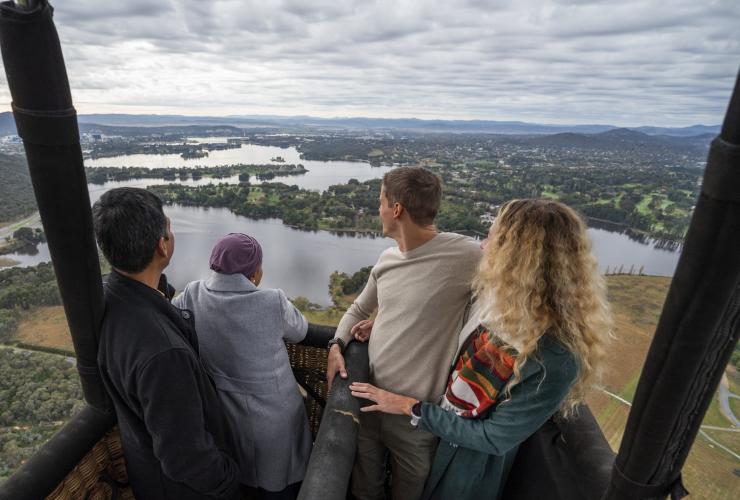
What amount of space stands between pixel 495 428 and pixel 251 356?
69 cm

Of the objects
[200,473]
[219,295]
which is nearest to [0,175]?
[219,295]

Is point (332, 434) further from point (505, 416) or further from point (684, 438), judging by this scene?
point (684, 438)

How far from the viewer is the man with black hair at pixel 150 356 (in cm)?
88

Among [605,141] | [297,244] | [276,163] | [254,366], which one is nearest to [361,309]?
[254,366]

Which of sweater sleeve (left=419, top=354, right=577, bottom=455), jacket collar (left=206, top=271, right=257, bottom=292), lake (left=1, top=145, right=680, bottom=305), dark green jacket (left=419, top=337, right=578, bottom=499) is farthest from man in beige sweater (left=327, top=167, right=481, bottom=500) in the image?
lake (left=1, top=145, right=680, bottom=305)

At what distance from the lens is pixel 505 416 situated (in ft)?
3.07

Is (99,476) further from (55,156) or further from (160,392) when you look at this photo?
(55,156)

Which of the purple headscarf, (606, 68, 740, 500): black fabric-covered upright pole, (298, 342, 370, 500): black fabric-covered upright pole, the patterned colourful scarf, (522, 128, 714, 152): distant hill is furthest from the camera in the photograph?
(522, 128, 714, 152): distant hill

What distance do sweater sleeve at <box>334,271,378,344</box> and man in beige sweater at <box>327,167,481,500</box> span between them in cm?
8

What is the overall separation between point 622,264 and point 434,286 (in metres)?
14.6

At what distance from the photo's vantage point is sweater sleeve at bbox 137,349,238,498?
Result: 0.88m

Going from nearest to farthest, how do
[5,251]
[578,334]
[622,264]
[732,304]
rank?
[732,304], [578,334], [5,251], [622,264]

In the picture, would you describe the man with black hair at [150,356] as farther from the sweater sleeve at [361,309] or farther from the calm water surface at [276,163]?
the calm water surface at [276,163]

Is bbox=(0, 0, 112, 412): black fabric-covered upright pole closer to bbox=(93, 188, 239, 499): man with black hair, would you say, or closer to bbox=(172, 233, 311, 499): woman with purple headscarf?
bbox=(93, 188, 239, 499): man with black hair
